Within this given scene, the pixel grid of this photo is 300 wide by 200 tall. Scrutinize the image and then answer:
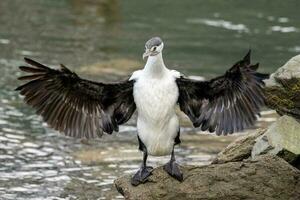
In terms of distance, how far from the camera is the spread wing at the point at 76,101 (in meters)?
7.66

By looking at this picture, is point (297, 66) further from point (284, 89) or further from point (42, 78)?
point (42, 78)

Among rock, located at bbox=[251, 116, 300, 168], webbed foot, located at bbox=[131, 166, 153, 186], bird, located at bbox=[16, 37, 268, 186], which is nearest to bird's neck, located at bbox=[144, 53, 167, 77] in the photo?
bird, located at bbox=[16, 37, 268, 186]

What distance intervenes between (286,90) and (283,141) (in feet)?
1.84

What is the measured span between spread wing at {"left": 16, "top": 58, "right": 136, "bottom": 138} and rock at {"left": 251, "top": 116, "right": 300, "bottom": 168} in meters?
1.69

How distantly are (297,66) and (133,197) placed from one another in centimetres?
237

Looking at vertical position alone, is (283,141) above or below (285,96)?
below

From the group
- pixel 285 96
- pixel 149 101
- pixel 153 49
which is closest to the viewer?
pixel 153 49

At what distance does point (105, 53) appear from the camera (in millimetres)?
19500

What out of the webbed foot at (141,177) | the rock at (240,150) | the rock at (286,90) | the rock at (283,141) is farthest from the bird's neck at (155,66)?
the rock at (240,150)

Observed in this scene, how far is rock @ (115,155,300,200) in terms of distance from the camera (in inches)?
320

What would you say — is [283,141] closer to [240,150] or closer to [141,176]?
[240,150]

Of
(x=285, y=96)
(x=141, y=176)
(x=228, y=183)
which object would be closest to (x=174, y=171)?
(x=141, y=176)

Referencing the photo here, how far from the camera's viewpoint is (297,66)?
8891 mm

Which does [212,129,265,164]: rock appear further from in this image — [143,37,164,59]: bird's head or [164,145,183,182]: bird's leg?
[143,37,164,59]: bird's head
